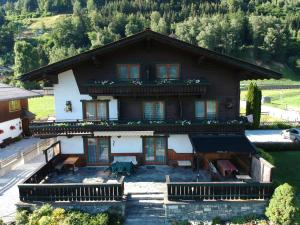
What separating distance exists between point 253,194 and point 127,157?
901 cm

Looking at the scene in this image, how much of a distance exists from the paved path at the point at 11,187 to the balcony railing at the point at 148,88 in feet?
25.6

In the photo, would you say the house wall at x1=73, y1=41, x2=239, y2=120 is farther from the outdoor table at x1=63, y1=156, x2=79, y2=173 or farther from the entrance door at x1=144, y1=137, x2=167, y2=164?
the outdoor table at x1=63, y1=156, x2=79, y2=173

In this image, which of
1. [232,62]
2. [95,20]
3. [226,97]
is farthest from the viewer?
[95,20]

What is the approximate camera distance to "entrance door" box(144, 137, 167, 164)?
20891 millimetres

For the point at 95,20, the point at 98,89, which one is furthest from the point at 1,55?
the point at 98,89

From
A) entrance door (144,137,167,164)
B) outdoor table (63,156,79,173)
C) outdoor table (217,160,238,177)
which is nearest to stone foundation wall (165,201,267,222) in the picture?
outdoor table (217,160,238,177)

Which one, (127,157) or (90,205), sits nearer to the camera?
(90,205)

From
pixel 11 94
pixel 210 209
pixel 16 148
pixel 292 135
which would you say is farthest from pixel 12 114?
pixel 292 135

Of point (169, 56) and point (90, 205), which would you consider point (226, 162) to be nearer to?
point (169, 56)

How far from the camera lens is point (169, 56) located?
1998 centimetres

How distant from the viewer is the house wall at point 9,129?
2941 centimetres

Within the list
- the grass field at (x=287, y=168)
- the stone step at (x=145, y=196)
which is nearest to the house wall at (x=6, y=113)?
the stone step at (x=145, y=196)

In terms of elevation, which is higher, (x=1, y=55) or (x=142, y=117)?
(x=1, y=55)

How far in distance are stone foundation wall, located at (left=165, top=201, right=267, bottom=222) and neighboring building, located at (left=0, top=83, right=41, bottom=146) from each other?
2068cm
